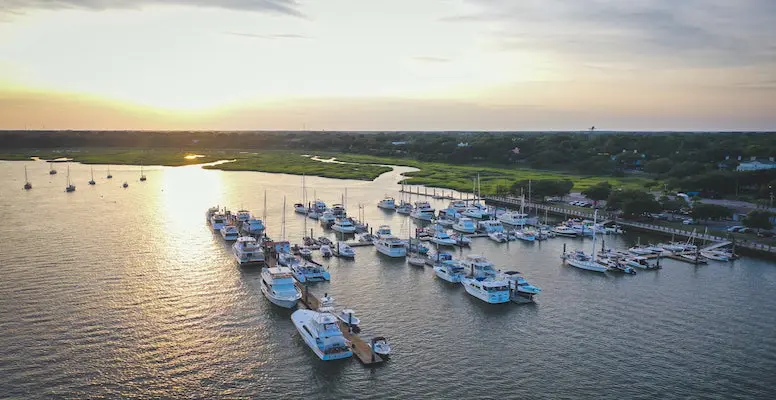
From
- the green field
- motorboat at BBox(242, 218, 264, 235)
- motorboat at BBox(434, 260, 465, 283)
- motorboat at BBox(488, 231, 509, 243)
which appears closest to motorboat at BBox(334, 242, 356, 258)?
motorboat at BBox(434, 260, 465, 283)

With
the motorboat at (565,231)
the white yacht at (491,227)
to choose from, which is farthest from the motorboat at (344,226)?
the motorboat at (565,231)

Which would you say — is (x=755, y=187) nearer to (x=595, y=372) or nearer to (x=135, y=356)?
(x=595, y=372)

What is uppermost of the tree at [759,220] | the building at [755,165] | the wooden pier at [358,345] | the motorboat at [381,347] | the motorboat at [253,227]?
the building at [755,165]

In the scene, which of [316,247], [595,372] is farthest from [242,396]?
[316,247]

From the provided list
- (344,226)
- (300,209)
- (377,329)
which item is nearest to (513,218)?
(344,226)

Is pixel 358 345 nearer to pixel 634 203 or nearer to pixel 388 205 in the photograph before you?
pixel 634 203

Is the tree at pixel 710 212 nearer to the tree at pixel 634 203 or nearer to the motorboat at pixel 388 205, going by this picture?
the tree at pixel 634 203
